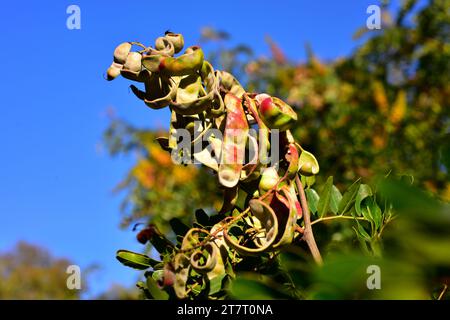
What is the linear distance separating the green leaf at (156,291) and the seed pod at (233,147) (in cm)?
15

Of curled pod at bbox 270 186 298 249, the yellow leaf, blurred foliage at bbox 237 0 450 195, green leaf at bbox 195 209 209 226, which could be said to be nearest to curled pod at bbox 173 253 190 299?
curled pod at bbox 270 186 298 249

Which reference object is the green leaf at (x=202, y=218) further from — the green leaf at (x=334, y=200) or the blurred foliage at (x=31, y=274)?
the blurred foliage at (x=31, y=274)

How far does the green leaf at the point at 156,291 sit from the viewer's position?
76 centimetres

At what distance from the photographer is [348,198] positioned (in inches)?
38.2

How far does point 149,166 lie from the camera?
484 cm

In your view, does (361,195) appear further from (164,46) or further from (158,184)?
(158,184)

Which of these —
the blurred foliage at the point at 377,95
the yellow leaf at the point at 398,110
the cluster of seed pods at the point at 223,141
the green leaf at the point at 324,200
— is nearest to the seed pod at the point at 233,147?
the cluster of seed pods at the point at 223,141

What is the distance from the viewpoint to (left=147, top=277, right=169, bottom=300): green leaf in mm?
759

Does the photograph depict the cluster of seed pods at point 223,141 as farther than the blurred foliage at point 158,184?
No

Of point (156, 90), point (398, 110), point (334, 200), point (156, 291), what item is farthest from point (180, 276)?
point (398, 110)

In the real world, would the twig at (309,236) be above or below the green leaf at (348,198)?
below

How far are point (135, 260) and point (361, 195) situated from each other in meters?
0.35

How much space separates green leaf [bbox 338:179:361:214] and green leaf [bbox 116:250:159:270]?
30 centimetres

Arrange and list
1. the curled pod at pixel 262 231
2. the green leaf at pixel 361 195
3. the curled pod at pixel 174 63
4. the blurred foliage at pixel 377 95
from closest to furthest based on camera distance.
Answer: the curled pod at pixel 262 231 < the curled pod at pixel 174 63 < the green leaf at pixel 361 195 < the blurred foliage at pixel 377 95
